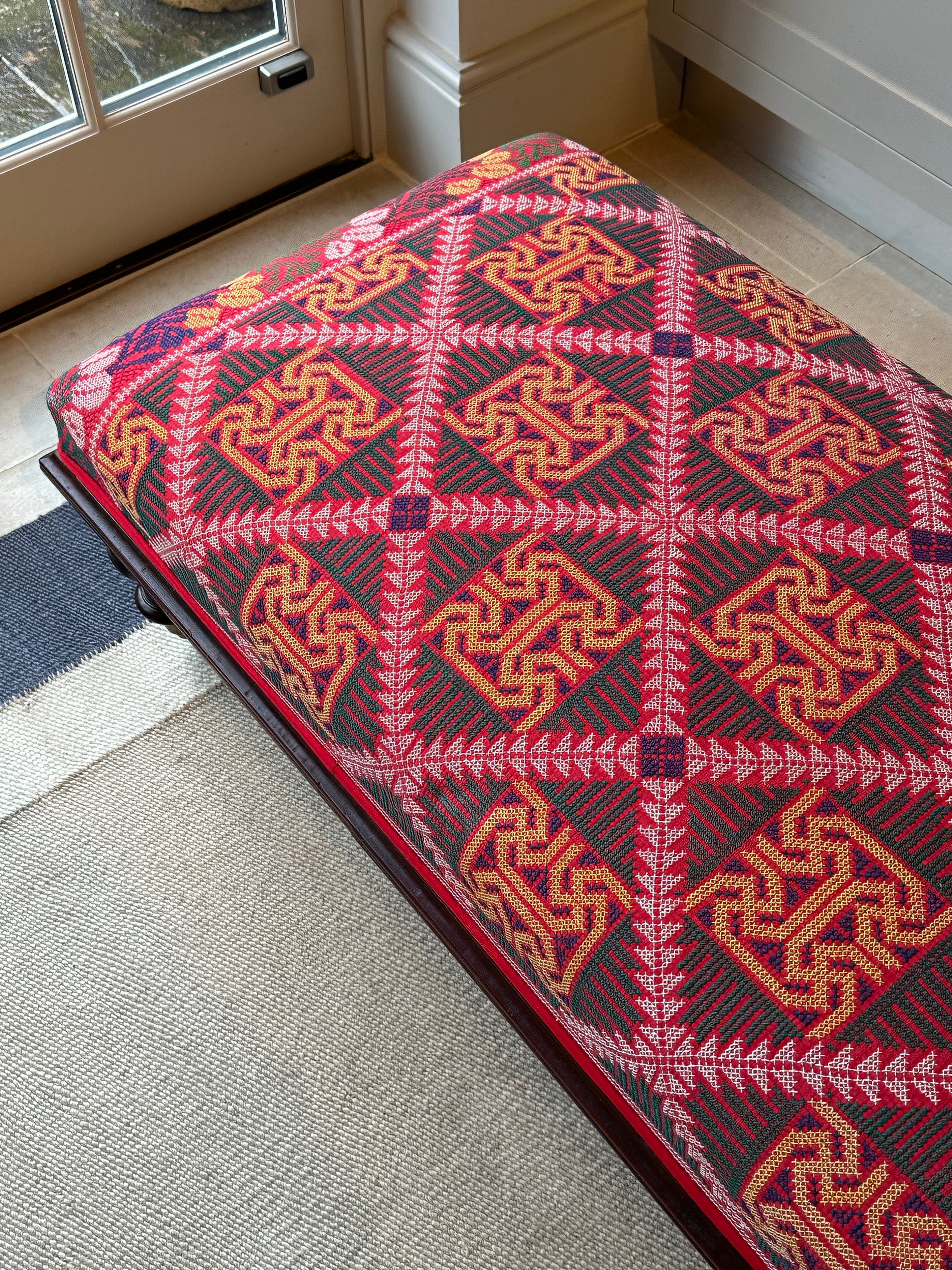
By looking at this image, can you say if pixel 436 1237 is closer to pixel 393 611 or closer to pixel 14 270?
pixel 393 611

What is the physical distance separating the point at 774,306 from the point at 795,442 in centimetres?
17

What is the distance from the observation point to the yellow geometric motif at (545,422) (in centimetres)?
96

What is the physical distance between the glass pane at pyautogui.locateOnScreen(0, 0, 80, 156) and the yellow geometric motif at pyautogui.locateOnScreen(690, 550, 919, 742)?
1.18 m

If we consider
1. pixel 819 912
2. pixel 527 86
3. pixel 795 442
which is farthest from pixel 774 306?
pixel 527 86

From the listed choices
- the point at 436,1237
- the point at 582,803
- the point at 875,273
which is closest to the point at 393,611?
the point at 582,803

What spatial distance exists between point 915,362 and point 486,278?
82 cm

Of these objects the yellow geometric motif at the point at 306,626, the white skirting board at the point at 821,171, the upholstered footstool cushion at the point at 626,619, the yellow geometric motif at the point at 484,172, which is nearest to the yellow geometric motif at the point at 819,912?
the upholstered footstool cushion at the point at 626,619

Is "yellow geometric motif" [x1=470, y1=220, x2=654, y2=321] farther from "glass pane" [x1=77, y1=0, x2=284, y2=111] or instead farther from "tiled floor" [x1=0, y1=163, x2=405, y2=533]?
"glass pane" [x1=77, y1=0, x2=284, y2=111]

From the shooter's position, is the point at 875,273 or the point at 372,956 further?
the point at 875,273

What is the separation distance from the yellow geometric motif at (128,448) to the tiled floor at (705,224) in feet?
1.62

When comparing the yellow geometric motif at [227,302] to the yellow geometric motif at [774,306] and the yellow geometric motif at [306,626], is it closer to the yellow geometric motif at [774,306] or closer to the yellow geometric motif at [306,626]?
the yellow geometric motif at [306,626]

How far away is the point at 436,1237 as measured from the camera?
105cm

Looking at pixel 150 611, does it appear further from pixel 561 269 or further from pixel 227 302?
pixel 561 269

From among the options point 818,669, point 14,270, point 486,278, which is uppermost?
point 486,278
